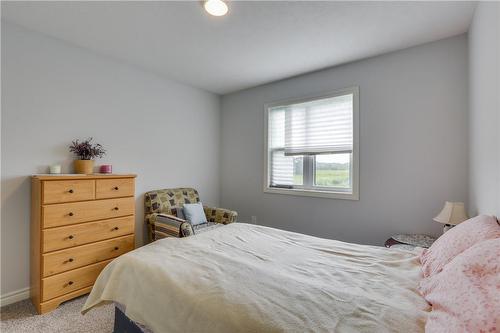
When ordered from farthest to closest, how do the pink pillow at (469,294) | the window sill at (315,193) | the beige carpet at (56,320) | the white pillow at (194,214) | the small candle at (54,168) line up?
1. the white pillow at (194,214)
2. the window sill at (315,193)
3. the small candle at (54,168)
4. the beige carpet at (56,320)
5. the pink pillow at (469,294)

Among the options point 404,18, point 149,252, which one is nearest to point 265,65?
point 404,18

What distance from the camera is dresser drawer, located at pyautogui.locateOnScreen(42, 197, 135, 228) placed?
207 centimetres

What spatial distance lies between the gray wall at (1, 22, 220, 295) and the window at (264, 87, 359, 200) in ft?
4.32

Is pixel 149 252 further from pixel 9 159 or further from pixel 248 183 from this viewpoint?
pixel 248 183

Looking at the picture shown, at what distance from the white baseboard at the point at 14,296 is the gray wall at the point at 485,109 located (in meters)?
3.87

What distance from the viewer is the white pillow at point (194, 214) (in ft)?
10.3

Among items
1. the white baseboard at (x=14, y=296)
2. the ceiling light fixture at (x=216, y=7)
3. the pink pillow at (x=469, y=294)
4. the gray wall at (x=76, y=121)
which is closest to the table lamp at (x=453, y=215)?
the pink pillow at (x=469, y=294)

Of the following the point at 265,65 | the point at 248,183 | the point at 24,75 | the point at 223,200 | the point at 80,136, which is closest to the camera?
the point at 24,75

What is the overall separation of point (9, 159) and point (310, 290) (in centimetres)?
278

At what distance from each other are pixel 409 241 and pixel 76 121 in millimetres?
3717

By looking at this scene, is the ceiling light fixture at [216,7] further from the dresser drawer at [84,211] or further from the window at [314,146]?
the dresser drawer at [84,211]

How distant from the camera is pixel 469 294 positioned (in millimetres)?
793

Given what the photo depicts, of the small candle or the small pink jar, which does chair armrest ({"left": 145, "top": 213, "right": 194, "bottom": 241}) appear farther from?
the small candle

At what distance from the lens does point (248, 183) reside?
3973 millimetres
